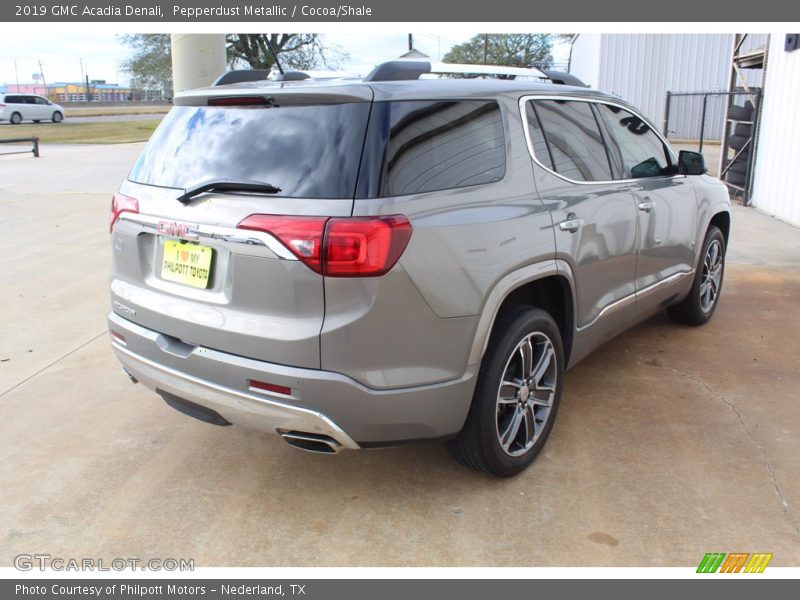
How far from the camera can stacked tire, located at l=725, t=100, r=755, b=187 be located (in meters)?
11.9

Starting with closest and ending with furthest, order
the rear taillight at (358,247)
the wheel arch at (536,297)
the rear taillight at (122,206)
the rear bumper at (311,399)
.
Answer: the rear taillight at (358,247)
the rear bumper at (311,399)
the wheel arch at (536,297)
the rear taillight at (122,206)

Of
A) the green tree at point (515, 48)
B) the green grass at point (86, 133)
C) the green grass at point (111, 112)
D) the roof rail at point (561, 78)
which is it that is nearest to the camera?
the roof rail at point (561, 78)

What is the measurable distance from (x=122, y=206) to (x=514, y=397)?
2040mm

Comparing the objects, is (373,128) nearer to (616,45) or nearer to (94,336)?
(94,336)

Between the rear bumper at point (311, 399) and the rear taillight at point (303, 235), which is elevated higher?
the rear taillight at point (303, 235)

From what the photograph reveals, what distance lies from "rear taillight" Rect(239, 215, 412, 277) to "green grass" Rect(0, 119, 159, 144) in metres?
26.1

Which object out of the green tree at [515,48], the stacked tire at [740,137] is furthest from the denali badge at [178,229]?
the green tree at [515,48]

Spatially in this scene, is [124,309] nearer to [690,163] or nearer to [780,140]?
[690,163]

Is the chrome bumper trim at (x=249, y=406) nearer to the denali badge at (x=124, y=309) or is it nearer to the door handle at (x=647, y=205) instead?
the denali badge at (x=124, y=309)

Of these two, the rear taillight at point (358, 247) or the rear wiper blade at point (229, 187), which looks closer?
the rear taillight at point (358, 247)

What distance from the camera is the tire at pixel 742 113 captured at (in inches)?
470

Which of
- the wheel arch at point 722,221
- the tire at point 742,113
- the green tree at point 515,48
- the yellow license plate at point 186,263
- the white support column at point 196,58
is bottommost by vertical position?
the wheel arch at point 722,221

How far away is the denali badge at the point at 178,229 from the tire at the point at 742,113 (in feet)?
36.9

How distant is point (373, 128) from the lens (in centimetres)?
281
